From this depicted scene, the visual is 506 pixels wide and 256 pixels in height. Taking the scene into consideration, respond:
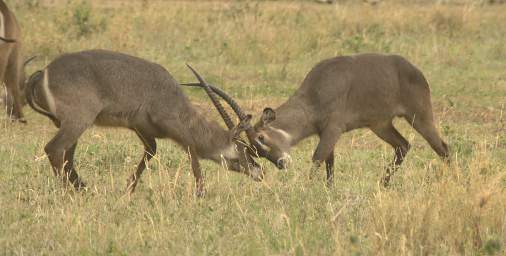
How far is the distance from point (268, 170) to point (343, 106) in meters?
A: 0.76

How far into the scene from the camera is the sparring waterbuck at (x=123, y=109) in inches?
254

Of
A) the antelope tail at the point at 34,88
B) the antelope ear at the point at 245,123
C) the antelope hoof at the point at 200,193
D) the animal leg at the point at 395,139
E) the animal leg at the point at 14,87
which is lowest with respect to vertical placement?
the animal leg at the point at 14,87

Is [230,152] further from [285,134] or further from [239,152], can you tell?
[285,134]

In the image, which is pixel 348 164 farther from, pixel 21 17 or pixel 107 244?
pixel 21 17

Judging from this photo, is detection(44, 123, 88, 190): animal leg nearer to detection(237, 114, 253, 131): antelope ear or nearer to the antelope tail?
the antelope tail

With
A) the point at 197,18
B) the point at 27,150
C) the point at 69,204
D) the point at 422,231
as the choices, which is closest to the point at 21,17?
the point at 197,18

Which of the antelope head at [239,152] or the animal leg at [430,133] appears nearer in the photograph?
the antelope head at [239,152]

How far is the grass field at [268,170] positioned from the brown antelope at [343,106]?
25 cm

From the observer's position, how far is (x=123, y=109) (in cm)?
671

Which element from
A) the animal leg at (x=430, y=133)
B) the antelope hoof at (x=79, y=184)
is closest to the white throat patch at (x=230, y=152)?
the antelope hoof at (x=79, y=184)

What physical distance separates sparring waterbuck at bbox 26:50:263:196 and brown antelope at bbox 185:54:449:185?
0.25 m

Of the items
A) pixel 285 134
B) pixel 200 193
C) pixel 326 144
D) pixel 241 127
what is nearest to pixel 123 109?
pixel 200 193

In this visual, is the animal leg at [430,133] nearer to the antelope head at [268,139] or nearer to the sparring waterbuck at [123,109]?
the antelope head at [268,139]

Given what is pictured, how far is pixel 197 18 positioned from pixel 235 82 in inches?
145
